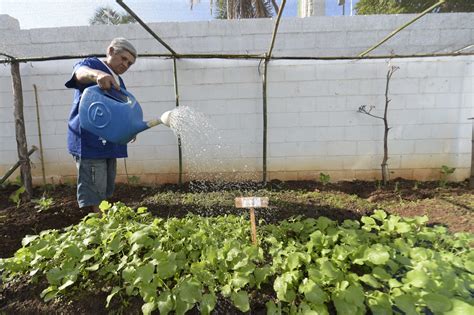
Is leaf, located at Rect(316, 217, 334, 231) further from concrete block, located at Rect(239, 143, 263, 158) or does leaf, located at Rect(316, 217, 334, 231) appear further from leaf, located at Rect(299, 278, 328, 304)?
concrete block, located at Rect(239, 143, 263, 158)

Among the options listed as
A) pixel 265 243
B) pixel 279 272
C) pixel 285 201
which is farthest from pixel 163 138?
pixel 279 272

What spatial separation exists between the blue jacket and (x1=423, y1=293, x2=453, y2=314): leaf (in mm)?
1867

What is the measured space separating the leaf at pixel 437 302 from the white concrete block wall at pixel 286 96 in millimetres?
2425

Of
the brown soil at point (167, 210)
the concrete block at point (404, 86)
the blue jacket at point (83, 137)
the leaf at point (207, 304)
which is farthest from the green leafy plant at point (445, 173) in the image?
the blue jacket at point (83, 137)

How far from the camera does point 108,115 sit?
4.86 feet

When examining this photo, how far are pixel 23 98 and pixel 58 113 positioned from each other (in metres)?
0.41

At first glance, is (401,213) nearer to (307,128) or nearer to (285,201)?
(285,201)

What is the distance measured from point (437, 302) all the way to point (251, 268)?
66 cm

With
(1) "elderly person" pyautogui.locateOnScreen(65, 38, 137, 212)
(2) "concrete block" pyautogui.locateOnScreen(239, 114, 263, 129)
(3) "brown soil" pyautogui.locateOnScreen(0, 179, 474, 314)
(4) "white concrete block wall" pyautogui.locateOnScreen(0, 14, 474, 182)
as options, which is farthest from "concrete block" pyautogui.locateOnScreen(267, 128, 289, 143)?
(1) "elderly person" pyautogui.locateOnScreen(65, 38, 137, 212)

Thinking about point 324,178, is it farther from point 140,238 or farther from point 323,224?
point 140,238

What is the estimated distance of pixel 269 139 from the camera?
331 centimetres

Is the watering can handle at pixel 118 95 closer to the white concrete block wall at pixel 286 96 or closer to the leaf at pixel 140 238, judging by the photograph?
the leaf at pixel 140 238

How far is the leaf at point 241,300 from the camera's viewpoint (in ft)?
3.31

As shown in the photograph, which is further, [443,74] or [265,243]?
[443,74]
